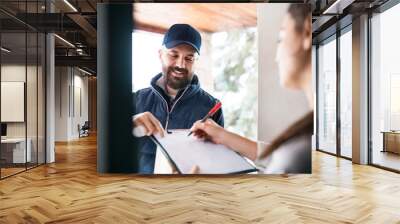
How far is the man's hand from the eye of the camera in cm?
622

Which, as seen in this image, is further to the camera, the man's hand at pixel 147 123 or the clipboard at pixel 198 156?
the man's hand at pixel 147 123

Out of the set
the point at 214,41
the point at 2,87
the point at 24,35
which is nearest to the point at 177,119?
the point at 214,41

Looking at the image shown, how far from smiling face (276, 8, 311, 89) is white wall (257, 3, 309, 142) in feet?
0.32

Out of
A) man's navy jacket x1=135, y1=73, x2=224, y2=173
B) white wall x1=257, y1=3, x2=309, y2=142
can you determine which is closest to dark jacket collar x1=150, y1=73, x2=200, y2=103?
man's navy jacket x1=135, y1=73, x2=224, y2=173

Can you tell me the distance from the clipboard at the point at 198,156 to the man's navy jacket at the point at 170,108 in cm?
16

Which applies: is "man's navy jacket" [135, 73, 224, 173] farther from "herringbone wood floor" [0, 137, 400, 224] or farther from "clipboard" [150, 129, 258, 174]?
"herringbone wood floor" [0, 137, 400, 224]

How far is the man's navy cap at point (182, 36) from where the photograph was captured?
20.5ft

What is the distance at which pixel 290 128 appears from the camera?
20.6 ft

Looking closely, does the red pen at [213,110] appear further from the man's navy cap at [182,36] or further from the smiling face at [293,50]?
the smiling face at [293,50]

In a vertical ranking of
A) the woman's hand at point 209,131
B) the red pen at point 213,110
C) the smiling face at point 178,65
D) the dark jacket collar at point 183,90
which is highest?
the smiling face at point 178,65

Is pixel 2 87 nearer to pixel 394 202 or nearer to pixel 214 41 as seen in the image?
pixel 214 41

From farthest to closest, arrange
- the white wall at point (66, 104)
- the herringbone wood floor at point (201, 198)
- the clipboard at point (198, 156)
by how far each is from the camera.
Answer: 1. the white wall at point (66, 104)
2. the clipboard at point (198, 156)
3. the herringbone wood floor at point (201, 198)

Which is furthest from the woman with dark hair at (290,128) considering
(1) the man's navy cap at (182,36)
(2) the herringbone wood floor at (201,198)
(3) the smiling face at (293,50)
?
(1) the man's navy cap at (182,36)

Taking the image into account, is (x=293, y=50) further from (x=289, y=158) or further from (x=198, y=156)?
(x=198, y=156)
